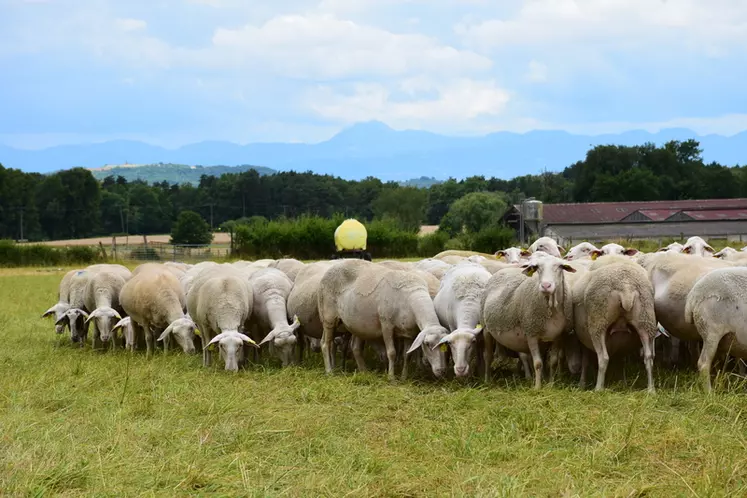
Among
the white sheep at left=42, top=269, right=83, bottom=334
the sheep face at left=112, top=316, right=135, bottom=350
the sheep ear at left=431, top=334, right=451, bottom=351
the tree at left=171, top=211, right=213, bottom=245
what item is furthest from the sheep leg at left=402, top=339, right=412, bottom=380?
the tree at left=171, top=211, right=213, bottom=245

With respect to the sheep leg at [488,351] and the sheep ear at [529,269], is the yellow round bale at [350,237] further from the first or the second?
the sheep ear at [529,269]

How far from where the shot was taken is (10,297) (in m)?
25.0

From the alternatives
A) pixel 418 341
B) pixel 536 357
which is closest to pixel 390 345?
pixel 418 341

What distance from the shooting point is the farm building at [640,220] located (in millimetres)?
51219

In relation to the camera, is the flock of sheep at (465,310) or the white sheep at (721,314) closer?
the white sheep at (721,314)

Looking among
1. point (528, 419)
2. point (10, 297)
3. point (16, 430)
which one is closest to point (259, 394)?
point (16, 430)

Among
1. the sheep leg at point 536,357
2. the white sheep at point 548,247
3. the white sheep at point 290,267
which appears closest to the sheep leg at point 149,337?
the white sheep at point 290,267

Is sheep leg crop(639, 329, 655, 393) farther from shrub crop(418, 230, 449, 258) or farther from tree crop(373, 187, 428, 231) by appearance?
tree crop(373, 187, 428, 231)

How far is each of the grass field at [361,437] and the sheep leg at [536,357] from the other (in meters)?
0.23

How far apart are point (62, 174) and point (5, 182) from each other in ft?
18.0

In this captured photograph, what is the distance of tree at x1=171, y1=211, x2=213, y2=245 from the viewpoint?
7381 centimetres

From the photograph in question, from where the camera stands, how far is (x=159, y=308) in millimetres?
13039

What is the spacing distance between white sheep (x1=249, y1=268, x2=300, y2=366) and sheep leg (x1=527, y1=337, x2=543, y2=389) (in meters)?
3.75

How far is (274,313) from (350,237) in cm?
1365
